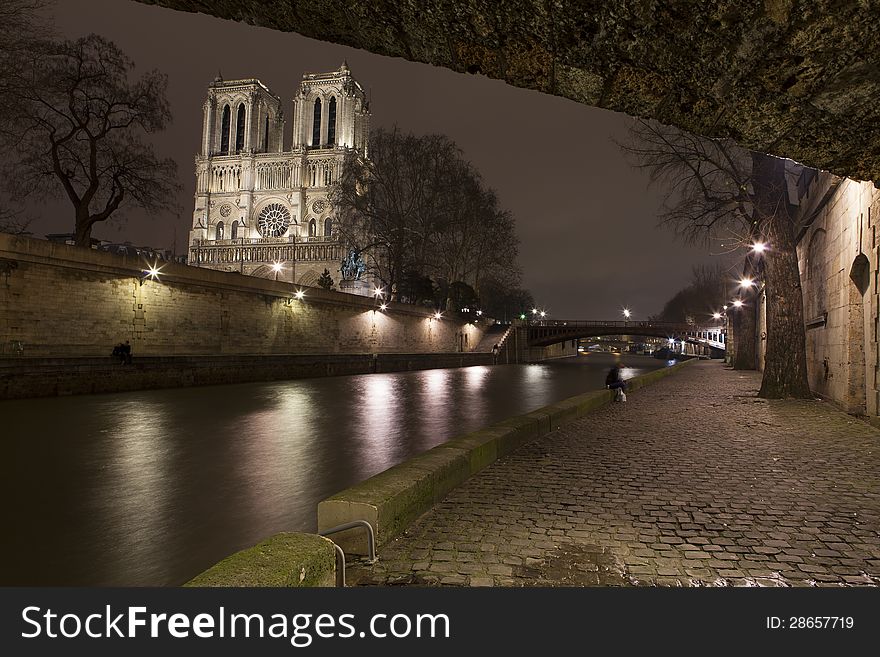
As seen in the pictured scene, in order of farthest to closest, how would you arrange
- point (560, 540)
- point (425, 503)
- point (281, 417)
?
point (281, 417)
point (425, 503)
point (560, 540)

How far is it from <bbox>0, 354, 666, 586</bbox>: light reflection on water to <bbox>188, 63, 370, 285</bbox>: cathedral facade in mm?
80872

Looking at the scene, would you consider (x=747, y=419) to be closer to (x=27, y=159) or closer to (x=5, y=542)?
(x=5, y=542)

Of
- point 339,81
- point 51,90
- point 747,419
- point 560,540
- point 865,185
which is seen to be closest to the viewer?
point 560,540

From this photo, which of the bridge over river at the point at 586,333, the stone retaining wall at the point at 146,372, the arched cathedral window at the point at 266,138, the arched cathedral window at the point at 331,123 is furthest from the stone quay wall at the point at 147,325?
the arched cathedral window at the point at 266,138

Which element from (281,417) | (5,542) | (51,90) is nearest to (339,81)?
(51,90)

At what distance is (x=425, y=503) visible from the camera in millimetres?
4102

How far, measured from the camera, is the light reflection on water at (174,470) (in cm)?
439

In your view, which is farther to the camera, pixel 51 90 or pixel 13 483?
pixel 51 90

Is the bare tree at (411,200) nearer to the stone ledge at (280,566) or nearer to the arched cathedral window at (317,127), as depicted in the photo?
the stone ledge at (280,566)

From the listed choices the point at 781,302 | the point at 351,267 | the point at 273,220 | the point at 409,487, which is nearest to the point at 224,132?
the point at 273,220

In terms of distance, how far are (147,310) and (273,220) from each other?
82241 mm

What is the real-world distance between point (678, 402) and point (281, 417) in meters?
10.2

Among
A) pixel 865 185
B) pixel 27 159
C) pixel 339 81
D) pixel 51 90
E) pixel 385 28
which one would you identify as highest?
pixel 339 81

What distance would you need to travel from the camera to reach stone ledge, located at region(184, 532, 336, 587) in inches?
88.5
